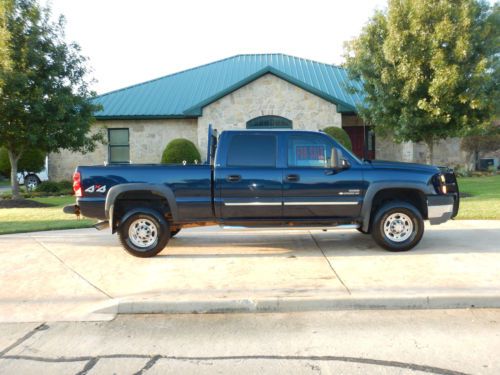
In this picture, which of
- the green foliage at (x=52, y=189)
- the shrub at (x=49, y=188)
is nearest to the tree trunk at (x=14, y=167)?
the green foliage at (x=52, y=189)

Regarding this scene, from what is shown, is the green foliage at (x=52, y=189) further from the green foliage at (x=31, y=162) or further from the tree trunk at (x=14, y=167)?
the green foliage at (x=31, y=162)

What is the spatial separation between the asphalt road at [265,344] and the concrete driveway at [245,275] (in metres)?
0.17

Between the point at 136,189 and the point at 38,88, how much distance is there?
9754 mm

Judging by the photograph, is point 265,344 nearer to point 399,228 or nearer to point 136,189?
point 136,189

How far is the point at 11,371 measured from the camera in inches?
126

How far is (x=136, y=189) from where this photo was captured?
631 centimetres

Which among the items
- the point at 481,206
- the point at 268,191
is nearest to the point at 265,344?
the point at 268,191

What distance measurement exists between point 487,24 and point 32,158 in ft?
78.1

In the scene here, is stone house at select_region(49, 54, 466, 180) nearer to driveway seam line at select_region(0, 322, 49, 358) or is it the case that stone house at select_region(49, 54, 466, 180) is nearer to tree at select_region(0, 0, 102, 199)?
tree at select_region(0, 0, 102, 199)

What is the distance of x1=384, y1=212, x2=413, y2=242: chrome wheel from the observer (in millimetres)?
6613

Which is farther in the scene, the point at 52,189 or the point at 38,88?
the point at 52,189

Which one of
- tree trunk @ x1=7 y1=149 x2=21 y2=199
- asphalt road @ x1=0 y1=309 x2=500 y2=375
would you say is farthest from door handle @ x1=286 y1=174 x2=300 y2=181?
tree trunk @ x1=7 y1=149 x2=21 y2=199

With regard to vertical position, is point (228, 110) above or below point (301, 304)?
above

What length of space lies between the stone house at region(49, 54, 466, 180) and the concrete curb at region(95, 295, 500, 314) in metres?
12.5
